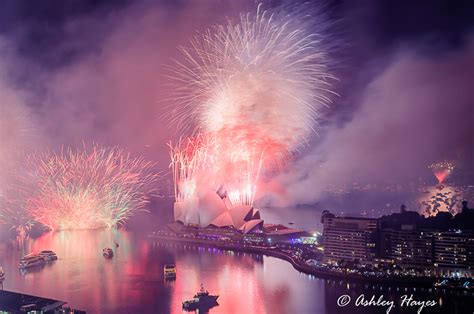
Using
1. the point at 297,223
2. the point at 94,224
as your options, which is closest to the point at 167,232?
the point at 94,224

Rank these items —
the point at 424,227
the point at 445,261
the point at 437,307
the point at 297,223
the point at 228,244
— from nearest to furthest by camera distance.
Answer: the point at 437,307 < the point at 445,261 < the point at 424,227 < the point at 228,244 < the point at 297,223

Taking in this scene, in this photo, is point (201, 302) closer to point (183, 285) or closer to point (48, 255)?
point (183, 285)

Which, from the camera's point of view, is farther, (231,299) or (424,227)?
(424,227)

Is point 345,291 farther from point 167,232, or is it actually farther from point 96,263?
point 167,232

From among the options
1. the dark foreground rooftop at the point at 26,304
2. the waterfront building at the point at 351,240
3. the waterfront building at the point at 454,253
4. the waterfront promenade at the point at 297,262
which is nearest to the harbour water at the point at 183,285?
the waterfront promenade at the point at 297,262

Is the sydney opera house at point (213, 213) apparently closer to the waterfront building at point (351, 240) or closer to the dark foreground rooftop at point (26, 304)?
the waterfront building at point (351, 240)

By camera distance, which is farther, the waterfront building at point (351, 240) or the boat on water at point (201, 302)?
the waterfront building at point (351, 240)

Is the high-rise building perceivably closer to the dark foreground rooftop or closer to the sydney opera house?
the sydney opera house

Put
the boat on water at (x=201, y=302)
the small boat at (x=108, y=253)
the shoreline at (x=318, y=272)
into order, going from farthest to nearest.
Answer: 1. the small boat at (x=108, y=253)
2. the shoreline at (x=318, y=272)
3. the boat on water at (x=201, y=302)
